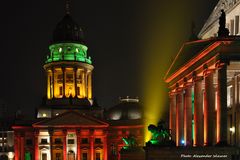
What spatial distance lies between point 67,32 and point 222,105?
274 ft

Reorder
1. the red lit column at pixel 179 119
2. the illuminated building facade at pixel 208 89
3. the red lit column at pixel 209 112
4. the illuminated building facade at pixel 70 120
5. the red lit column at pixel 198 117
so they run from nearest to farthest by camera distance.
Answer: the illuminated building facade at pixel 208 89 → the red lit column at pixel 209 112 → the red lit column at pixel 198 117 → the red lit column at pixel 179 119 → the illuminated building facade at pixel 70 120

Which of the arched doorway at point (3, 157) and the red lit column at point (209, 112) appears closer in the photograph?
the red lit column at point (209, 112)

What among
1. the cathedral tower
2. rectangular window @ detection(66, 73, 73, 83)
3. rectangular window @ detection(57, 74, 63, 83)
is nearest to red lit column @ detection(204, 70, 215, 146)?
the cathedral tower

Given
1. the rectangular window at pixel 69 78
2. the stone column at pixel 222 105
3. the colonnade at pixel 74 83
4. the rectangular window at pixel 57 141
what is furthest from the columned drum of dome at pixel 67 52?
Answer: the stone column at pixel 222 105

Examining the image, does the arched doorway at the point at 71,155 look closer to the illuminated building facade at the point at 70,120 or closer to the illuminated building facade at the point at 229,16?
the illuminated building facade at the point at 70,120

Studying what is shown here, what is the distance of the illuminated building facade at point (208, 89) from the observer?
3378cm

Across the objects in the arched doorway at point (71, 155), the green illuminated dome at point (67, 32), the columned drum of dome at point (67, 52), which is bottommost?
the arched doorway at point (71, 155)

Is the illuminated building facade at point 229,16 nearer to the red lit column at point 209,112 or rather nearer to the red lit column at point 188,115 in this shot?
the red lit column at point 188,115

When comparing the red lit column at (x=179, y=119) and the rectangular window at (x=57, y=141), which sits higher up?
the red lit column at (x=179, y=119)

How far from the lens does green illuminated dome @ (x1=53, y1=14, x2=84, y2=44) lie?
112375 mm

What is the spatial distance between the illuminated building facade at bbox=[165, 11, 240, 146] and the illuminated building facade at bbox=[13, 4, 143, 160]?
162ft

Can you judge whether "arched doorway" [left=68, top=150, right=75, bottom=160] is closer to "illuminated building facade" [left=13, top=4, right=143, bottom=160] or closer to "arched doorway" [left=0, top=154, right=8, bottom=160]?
"illuminated building facade" [left=13, top=4, right=143, bottom=160]

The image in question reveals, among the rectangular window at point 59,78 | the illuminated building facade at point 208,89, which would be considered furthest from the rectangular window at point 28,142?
the illuminated building facade at point 208,89

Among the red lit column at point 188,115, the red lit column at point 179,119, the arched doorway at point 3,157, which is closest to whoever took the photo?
the red lit column at point 188,115
